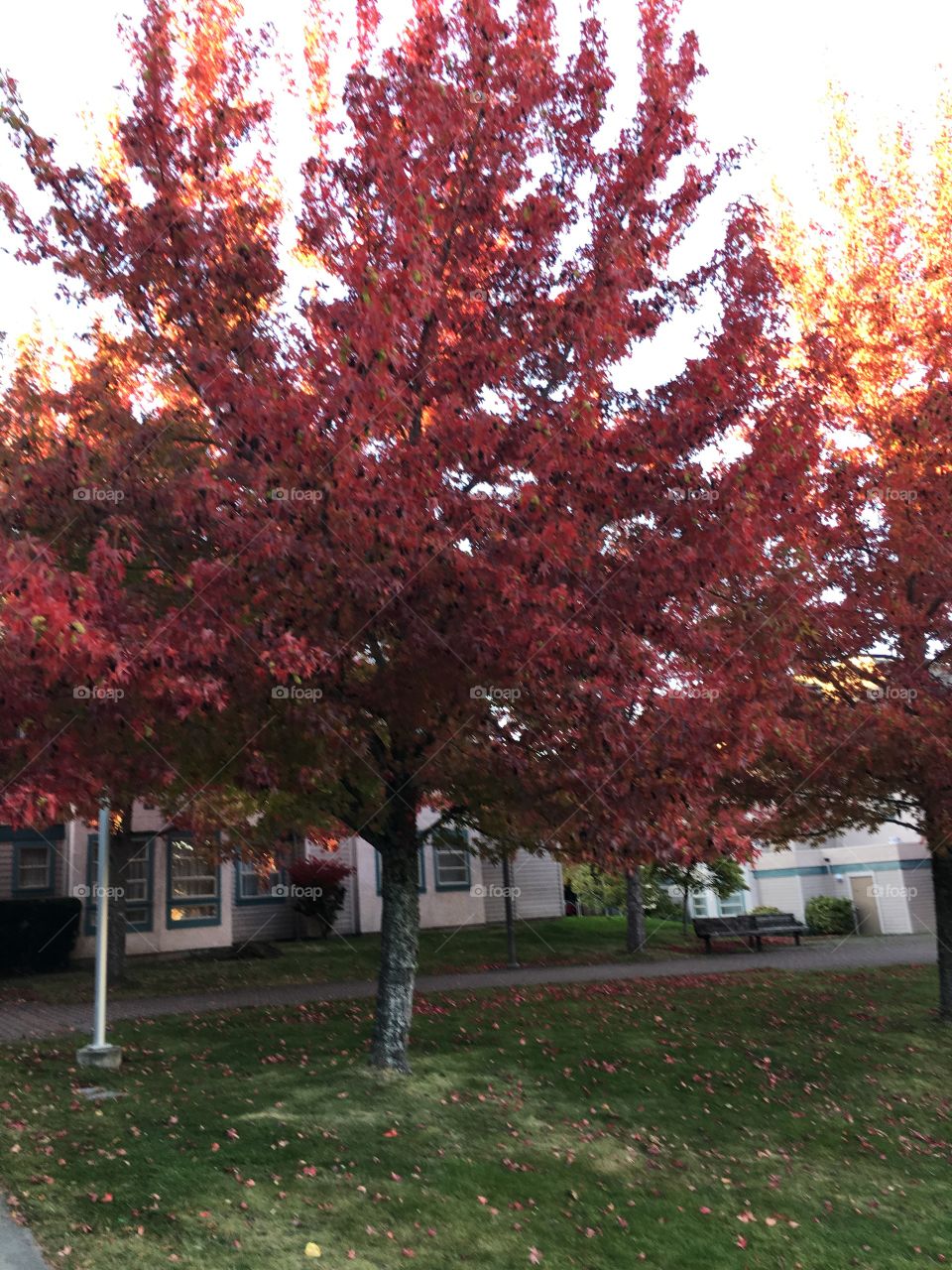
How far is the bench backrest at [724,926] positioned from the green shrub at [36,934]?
1371 centimetres

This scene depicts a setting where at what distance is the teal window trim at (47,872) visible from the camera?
2089cm

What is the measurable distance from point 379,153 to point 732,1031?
35.5ft

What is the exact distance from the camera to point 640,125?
949 cm

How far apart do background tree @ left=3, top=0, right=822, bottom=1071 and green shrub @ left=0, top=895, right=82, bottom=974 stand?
40.0 feet

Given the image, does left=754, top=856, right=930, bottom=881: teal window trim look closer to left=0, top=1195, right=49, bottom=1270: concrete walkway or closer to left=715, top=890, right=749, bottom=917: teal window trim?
left=715, top=890, right=749, bottom=917: teal window trim

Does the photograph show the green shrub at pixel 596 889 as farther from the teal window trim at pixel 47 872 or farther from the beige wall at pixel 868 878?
the teal window trim at pixel 47 872

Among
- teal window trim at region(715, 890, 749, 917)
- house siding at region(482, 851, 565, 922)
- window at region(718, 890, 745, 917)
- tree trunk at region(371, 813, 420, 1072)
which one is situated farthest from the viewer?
window at region(718, 890, 745, 917)

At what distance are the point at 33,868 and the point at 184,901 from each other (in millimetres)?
3430

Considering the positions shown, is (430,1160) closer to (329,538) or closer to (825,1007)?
(329,538)

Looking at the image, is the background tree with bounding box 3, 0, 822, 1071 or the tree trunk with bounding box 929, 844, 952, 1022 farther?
the tree trunk with bounding box 929, 844, 952, 1022

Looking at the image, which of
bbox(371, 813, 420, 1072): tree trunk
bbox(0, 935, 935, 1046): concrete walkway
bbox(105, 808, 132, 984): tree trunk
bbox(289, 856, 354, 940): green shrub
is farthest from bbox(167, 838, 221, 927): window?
bbox(371, 813, 420, 1072): tree trunk

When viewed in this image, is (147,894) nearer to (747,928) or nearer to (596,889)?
(747,928)

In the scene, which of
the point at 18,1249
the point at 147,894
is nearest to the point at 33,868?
the point at 147,894

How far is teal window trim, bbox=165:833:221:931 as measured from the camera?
2278cm
